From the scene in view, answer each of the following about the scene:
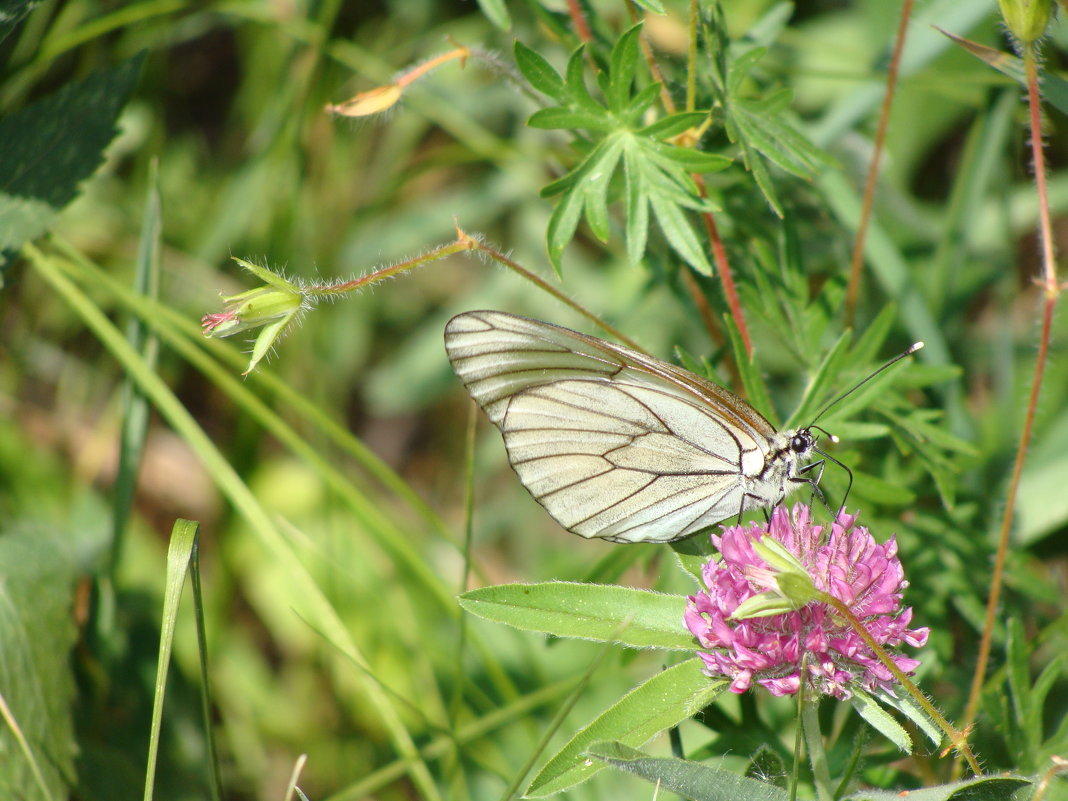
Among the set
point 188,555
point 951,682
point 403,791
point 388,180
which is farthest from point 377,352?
point 951,682

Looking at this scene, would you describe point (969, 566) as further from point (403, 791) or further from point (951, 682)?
point (403, 791)

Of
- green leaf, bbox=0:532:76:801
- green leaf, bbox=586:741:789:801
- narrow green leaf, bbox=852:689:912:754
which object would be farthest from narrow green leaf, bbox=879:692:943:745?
green leaf, bbox=0:532:76:801

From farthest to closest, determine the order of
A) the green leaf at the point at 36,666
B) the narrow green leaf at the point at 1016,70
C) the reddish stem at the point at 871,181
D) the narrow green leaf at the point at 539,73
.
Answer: the reddish stem at the point at 871,181, the green leaf at the point at 36,666, the narrow green leaf at the point at 1016,70, the narrow green leaf at the point at 539,73

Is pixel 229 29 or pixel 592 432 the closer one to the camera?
pixel 592 432

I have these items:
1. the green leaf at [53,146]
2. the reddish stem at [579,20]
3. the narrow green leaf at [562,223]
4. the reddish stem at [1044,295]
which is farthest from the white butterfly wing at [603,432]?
the green leaf at [53,146]

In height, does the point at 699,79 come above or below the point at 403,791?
above

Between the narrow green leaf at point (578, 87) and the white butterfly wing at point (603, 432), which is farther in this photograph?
the white butterfly wing at point (603, 432)

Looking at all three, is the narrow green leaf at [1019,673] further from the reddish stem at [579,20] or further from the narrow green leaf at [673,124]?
the reddish stem at [579,20]
